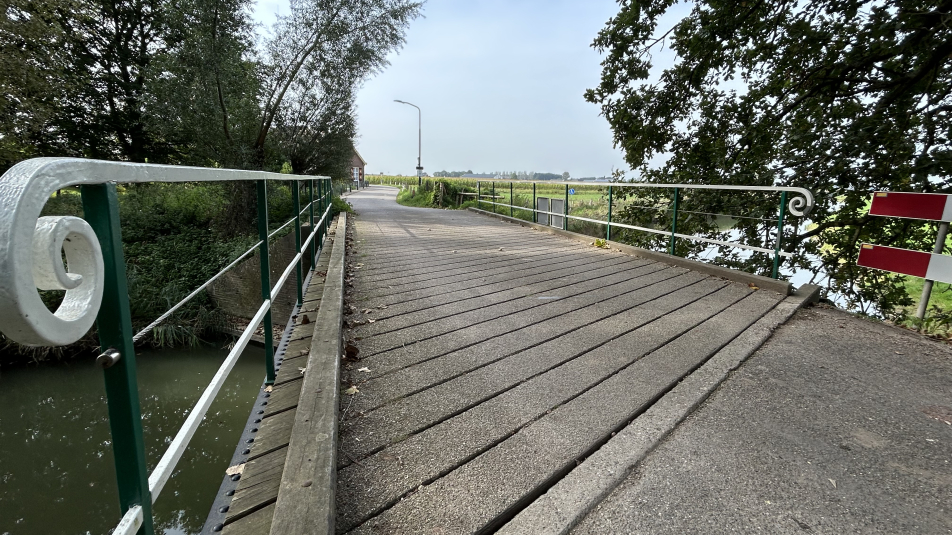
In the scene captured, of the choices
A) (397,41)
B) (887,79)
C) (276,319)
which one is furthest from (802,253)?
(397,41)

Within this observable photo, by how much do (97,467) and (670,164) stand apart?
31.5ft

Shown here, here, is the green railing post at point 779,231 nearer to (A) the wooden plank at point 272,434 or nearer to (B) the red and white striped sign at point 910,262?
(B) the red and white striped sign at point 910,262

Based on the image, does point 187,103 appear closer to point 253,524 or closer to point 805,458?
point 253,524

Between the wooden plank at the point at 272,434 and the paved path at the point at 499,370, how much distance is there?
0.73 feet

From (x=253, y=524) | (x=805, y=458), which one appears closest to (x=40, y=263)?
(x=253, y=524)

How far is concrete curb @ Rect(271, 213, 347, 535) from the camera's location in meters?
1.31

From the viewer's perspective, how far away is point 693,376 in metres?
2.44

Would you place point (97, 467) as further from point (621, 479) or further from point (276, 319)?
point (621, 479)

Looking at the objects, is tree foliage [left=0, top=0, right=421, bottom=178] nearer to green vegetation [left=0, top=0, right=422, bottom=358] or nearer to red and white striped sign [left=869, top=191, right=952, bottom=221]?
green vegetation [left=0, top=0, right=422, bottom=358]

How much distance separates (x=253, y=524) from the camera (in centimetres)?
135

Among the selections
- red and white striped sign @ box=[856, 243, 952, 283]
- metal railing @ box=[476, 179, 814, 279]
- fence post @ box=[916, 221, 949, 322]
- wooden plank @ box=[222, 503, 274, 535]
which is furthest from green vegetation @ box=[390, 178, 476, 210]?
wooden plank @ box=[222, 503, 274, 535]

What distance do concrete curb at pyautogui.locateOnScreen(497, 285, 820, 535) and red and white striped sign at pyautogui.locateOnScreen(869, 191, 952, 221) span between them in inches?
68.1

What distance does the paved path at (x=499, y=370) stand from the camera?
1590 mm

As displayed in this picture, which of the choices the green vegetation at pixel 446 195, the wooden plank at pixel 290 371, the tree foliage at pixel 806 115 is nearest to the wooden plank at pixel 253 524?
the wooden plank at pixel 290 371
